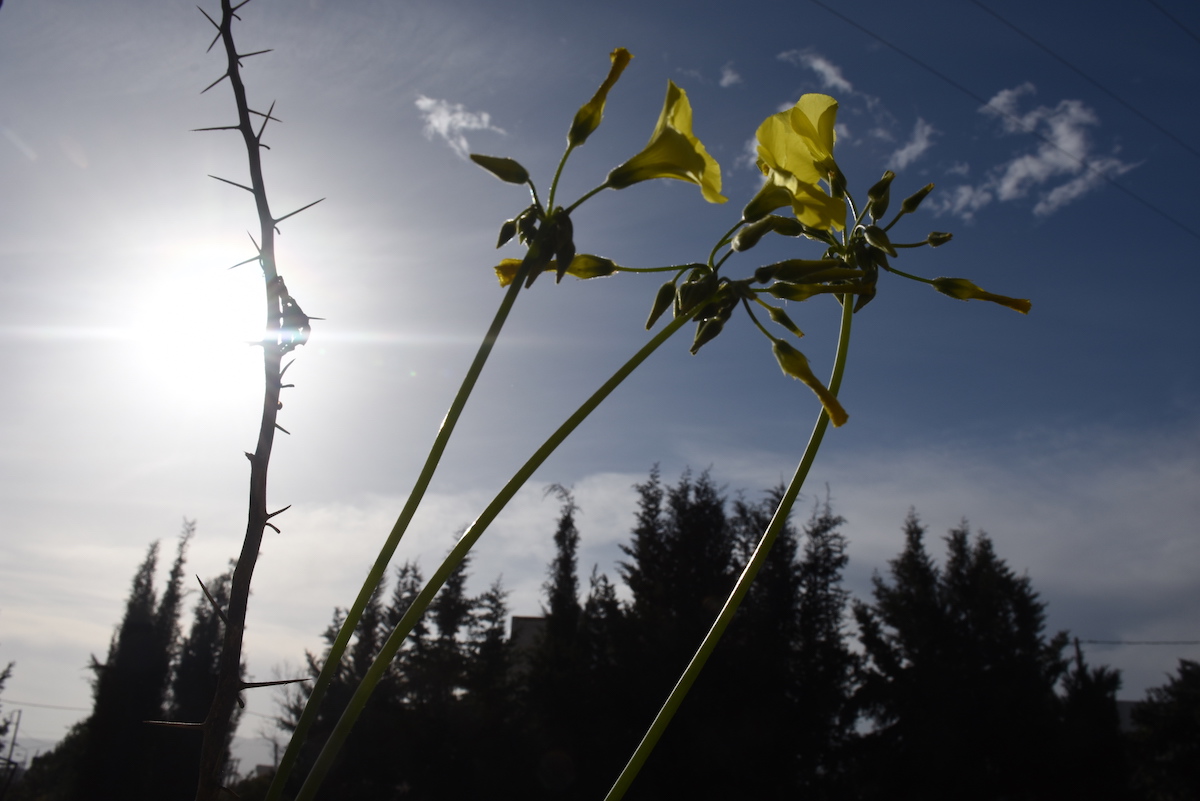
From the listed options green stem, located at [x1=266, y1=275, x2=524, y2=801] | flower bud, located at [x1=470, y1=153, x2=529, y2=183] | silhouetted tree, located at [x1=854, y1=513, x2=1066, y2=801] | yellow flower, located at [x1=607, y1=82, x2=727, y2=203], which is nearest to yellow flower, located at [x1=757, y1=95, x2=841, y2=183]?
yellow flower, located at [x1=607, y1=82, x2=727, y2=203]

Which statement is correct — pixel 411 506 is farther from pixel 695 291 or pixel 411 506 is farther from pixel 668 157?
pixel 668 157

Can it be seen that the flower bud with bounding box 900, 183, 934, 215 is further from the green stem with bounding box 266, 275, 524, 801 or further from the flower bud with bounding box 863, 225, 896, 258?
the green stem with bounding box 266, 275, 524, 801

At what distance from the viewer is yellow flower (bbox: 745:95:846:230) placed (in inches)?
31.4

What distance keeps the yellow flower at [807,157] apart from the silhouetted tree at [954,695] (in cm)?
2192

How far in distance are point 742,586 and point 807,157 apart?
1.70ft

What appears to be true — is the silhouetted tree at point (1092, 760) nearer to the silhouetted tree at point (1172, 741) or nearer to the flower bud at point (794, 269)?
the silhouetted tree at point (1172, 741)

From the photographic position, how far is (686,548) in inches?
813

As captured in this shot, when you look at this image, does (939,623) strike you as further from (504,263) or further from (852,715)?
(504,263)

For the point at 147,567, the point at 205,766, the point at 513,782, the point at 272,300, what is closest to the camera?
the point at 205,766

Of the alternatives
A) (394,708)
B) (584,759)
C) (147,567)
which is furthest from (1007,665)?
(147,567)

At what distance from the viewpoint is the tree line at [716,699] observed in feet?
53.3

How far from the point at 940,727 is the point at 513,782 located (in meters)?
12.2

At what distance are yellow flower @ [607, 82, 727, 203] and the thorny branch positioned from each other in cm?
31

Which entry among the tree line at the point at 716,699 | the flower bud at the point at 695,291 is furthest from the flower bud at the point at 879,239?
the tree line at the point at 716,699
